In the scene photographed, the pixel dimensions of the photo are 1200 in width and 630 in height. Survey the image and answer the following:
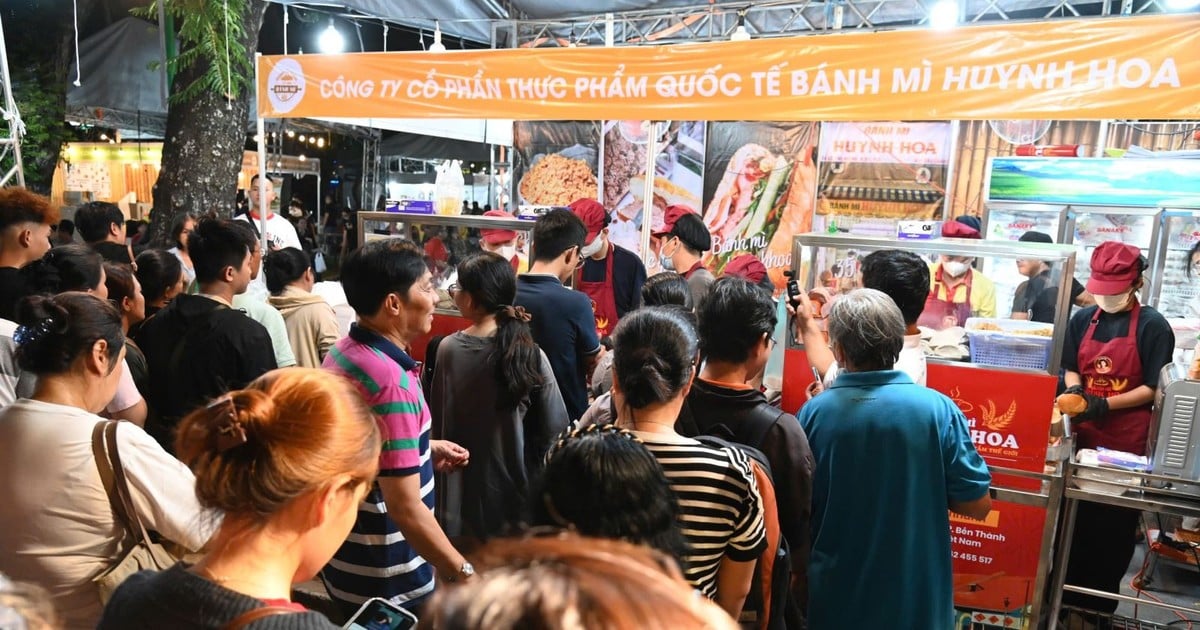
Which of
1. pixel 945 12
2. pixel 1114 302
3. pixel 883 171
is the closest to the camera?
pixel 1114 302

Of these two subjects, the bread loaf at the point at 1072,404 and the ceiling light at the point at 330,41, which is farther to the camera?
the ceiling light at the point at 330,41

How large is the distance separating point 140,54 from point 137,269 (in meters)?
5.32

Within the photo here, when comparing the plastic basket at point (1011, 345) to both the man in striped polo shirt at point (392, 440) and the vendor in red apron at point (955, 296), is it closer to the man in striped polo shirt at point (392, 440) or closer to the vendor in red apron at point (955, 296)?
the vendor in red apron at point (955, 296)

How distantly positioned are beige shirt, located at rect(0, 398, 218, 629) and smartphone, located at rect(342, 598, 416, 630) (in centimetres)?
61

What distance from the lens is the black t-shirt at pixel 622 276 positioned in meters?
4.51

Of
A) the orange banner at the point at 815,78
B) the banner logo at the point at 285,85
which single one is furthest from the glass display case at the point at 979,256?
the banner logo at the point at 285,85

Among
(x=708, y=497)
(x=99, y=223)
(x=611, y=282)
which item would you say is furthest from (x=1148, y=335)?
(x=99, y=223)

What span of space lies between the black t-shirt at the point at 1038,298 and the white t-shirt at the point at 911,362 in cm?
58

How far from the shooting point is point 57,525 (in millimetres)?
1686

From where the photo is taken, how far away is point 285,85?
197 inches

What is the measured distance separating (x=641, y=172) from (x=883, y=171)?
3.00 meters

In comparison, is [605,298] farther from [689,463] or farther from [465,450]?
[689,463]

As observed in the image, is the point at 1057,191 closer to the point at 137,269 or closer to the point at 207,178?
the point at 137,269

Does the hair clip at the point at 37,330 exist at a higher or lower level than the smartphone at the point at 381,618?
higher
